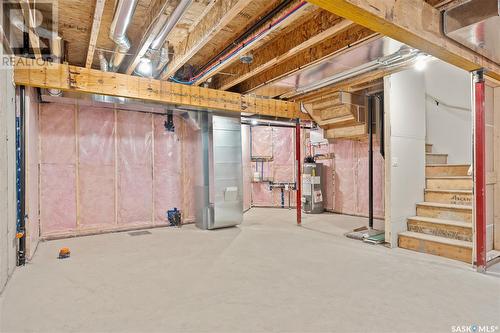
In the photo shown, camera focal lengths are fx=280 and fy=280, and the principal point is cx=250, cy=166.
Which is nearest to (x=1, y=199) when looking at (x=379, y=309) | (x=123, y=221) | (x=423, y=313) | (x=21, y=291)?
(x=21, y=291)

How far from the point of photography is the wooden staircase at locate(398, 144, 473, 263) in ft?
11.4

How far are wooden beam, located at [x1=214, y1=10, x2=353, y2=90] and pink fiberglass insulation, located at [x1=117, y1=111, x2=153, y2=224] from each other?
7.34 ft

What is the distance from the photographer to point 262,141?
8.07 meters

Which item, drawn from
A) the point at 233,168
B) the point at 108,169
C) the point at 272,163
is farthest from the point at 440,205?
the point at 108,169

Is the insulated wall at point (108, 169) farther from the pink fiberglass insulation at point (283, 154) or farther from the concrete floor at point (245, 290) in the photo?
the pink fiberglass insulation at point (283, 154)

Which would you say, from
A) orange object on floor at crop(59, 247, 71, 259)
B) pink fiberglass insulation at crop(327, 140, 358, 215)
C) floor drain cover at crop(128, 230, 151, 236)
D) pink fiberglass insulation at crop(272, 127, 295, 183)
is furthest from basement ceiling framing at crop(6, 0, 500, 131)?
pink fiberglass insulation at crop(272, 127, 295, 183)

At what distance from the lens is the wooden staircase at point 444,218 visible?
11.4 ft

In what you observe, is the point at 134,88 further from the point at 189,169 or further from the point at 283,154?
the point at 283,154

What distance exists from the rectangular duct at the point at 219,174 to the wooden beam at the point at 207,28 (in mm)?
1568

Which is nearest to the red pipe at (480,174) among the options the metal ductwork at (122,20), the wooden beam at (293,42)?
the wooden beam at (293,42)

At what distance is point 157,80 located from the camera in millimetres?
4191

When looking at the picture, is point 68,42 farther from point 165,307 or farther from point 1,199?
point 165,307

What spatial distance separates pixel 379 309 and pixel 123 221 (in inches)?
182

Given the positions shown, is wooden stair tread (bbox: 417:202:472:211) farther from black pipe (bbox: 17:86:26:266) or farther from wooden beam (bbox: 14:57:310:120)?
black pipe (bbox: 17:86:26:266)
